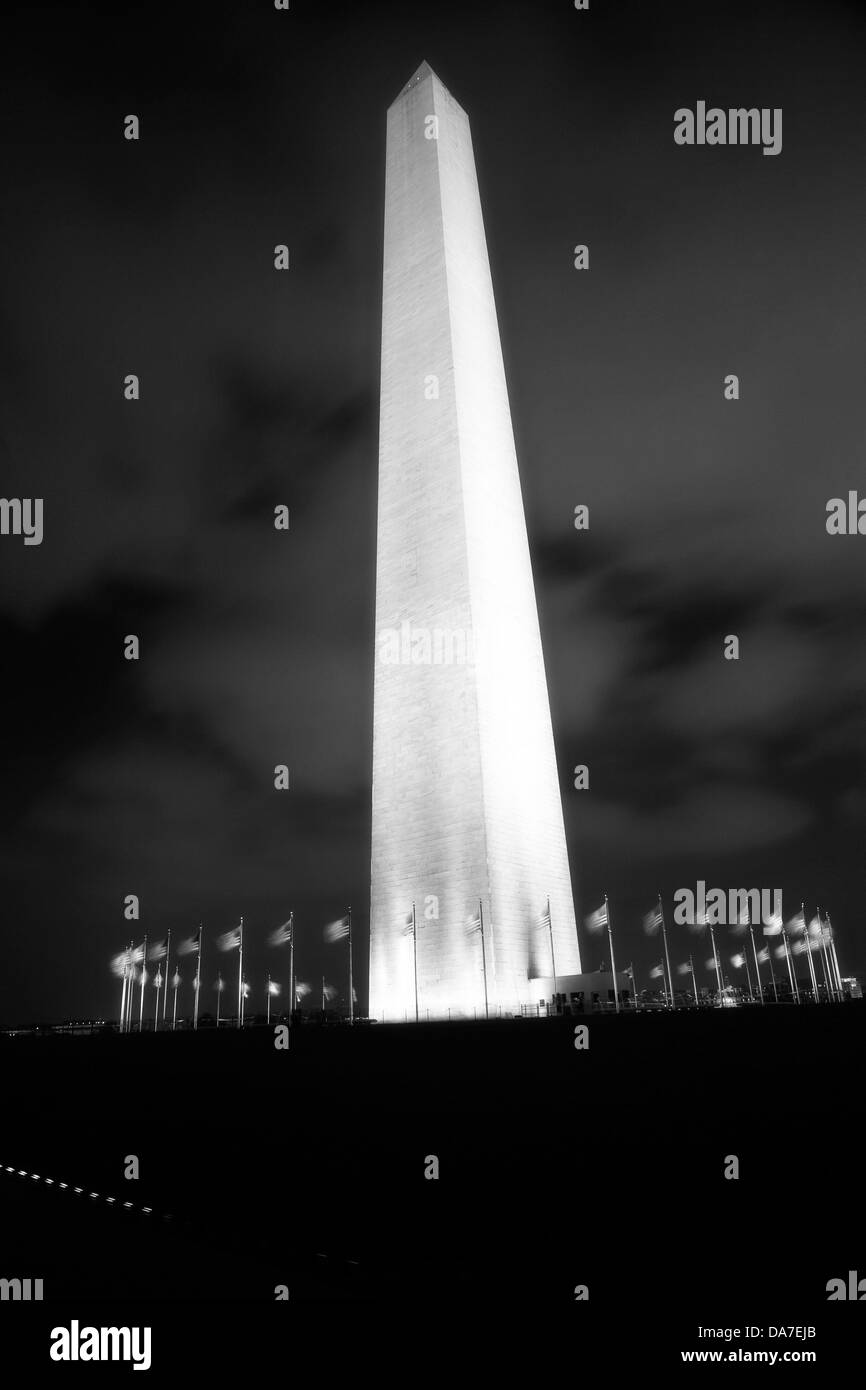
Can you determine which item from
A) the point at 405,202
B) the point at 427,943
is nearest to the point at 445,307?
the point at 405,202

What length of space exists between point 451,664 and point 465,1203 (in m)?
27.6

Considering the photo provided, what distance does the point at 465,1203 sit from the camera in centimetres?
791

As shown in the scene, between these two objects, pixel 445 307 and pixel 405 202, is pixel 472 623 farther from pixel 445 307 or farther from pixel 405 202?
pixel 405 202

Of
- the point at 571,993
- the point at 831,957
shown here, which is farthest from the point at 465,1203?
the point at 831,957

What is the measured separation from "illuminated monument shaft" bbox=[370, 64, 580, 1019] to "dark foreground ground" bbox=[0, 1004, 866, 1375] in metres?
17.4

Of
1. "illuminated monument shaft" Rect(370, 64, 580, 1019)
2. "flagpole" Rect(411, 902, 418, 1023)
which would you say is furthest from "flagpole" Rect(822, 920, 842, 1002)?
"flagpole" Rect(411, 902, 418, 1023)

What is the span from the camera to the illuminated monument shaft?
33625 mm

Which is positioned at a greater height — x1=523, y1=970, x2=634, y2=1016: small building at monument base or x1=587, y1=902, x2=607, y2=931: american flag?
x1=587, y1=902, x2=607, y2=931: american flag

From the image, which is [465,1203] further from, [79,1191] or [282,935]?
[282,935]

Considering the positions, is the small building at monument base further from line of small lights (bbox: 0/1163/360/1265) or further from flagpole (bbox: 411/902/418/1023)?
line of small lights (bbox: 0/1163/360/1265)

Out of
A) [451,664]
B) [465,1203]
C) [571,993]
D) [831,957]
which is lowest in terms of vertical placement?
[465,1203]

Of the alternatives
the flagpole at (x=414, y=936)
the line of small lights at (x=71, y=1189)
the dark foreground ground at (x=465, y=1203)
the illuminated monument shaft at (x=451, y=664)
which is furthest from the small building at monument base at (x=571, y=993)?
the line of small lights at (x=71, y=1189)

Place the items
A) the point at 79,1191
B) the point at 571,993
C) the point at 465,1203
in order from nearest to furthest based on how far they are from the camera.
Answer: the point at 465,1203 < the point at 79,1191 < the point at 571,993

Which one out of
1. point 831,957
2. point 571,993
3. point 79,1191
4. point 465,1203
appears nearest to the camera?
point 465,1203
